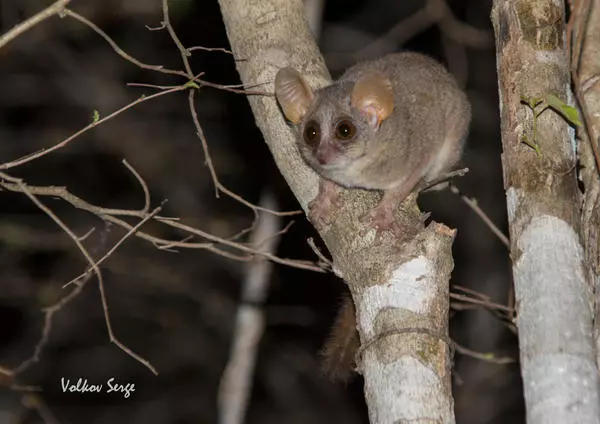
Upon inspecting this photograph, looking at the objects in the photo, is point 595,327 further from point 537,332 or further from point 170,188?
point 170,188

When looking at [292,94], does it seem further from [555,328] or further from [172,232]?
[172,232]

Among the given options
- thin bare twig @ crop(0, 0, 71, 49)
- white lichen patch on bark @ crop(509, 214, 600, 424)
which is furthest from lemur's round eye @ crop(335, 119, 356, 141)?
white lichen patch on bark @ crop(509, 214, 600, 424)

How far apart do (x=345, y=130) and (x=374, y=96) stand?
221mm

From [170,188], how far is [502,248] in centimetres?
357

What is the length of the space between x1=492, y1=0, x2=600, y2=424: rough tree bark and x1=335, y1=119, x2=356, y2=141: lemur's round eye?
1150mm

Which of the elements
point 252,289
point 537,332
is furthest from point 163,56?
point 537,332

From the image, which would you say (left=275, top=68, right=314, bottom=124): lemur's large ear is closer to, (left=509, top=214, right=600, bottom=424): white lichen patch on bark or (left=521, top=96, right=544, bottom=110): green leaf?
(left=521, top=96, right=544, bottom=110): green leaf

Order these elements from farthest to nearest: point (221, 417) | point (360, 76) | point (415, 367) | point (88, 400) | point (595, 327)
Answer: point (88, 400)
point (221, 417)
point (360, 76)
point (595, 327)
point (415, 367)

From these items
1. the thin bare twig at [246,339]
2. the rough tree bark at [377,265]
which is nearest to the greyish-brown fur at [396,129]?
the rough tree bark at [377,265]

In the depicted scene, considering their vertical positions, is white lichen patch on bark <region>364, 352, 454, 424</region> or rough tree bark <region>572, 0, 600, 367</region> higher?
rough tree bark <region>572, 0, 600, 367</region>

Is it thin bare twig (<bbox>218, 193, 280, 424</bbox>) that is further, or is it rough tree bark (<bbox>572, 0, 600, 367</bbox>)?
thin bare twig (<bbox>218, 193, 280, 424</bbox>)

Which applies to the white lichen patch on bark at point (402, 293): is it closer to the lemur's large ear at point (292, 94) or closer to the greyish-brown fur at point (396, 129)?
the greyish-brown fur at point (396, 129)

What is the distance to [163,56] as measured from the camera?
8234 mm

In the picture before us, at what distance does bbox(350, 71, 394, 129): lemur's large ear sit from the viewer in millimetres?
4176
